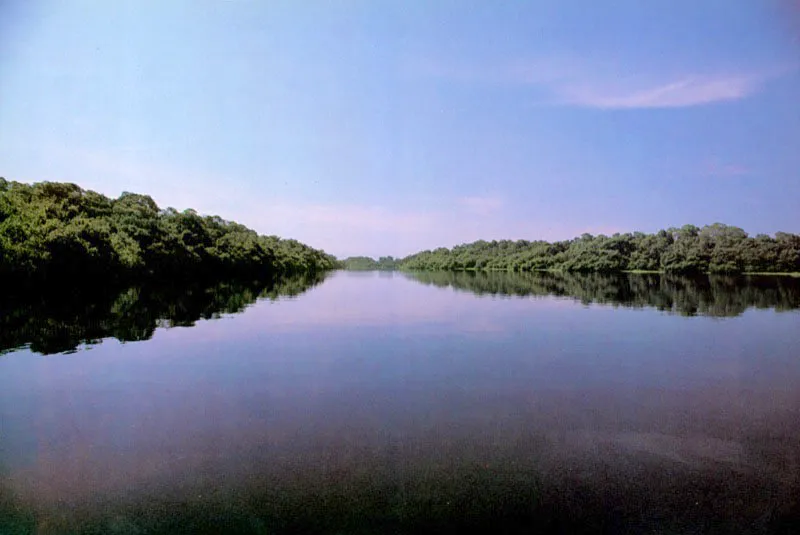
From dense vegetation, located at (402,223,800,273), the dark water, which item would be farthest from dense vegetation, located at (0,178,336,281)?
dense vegetation, located at (402,223,800,273)

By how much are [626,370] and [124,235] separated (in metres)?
48.7

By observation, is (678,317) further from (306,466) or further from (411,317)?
(306,466)

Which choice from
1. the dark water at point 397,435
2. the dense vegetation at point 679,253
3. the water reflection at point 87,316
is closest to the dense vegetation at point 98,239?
the water reflection at point 87,316

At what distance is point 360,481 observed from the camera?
6016 millimetres

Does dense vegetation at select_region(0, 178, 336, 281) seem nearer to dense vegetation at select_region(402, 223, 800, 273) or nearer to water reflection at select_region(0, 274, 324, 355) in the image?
water reflection at select_region(0, 274, 324, 355)

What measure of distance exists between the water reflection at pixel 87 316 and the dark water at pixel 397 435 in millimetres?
375

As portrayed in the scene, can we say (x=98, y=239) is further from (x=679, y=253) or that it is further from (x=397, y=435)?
(x=679, y=253)

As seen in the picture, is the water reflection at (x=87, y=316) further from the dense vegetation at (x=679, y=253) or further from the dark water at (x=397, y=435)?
the dense vegetation at (x=679, y=253)

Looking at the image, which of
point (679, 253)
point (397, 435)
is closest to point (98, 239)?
point (397, 435)

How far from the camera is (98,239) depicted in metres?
39.6

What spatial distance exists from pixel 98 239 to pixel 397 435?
41.3 m

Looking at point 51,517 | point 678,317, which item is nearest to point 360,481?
point 51,517

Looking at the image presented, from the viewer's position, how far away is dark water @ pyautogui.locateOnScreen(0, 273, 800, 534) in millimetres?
5293

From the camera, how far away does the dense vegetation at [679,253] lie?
92688 mm
